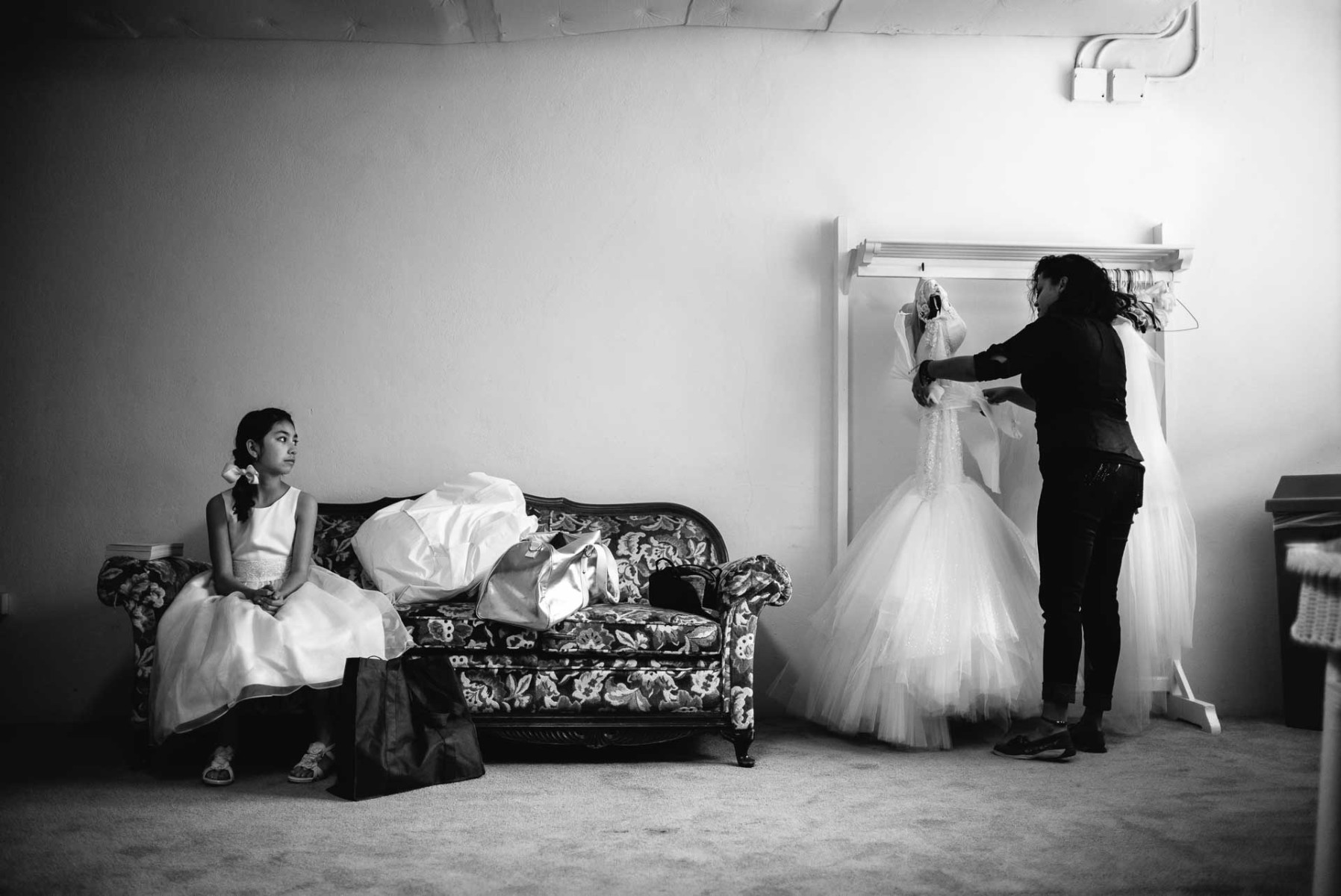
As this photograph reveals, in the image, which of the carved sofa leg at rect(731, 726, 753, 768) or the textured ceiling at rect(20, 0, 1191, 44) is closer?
the carved sofa leg at rect(731, 726, 753, 768)

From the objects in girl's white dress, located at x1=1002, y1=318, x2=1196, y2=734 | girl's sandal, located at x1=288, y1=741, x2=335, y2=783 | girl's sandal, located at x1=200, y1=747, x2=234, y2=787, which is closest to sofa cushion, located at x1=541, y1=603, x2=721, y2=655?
girl's sandal, located at x1=288, y1=741, x2=335, y2=783

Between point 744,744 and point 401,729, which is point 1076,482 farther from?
point 401,729

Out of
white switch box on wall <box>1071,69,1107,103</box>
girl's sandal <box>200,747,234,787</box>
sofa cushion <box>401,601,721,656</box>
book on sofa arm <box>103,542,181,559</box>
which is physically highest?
white switch box on wall <box>1071,69,1107,103</box>

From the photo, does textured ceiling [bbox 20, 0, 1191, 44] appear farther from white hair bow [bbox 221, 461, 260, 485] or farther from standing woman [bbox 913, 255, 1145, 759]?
white hair bow [bbox 221, 461, 260, 485]

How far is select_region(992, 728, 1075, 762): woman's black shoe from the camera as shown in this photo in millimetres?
2750

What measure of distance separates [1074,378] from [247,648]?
245 centimetres

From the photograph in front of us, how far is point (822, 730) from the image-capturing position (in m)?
3.19

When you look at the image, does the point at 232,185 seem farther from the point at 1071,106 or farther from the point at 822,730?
the point at 1071,106

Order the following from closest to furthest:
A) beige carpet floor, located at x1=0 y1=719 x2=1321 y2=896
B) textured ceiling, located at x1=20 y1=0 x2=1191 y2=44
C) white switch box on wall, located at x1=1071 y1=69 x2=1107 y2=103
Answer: beige carpet floor, located at x1=0 y1=719 x2=1321 y2=896 → textured ceiling, located at x1=20 y1=0 x2=1191 y2=44 → white switch box on wall, located at x1=1071 y1=69 x2=1107 y2=103

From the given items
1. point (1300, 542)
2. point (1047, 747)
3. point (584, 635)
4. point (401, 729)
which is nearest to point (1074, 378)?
point (1047, 747)

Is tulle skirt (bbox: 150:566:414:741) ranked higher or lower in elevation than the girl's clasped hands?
lower

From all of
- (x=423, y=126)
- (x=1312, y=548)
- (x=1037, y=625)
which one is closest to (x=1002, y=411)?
(x=1037, y=625)

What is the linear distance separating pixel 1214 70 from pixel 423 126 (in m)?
3.11

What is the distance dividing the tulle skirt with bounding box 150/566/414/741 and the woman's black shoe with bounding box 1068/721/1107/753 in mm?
2059
